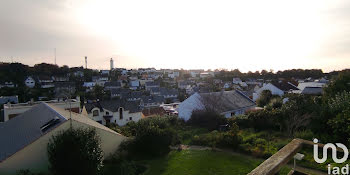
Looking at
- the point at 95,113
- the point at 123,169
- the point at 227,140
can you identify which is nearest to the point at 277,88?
the point at 95,113

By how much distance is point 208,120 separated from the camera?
69.8 feet

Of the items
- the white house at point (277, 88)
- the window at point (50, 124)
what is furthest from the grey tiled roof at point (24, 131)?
the white house at point (277, 88)

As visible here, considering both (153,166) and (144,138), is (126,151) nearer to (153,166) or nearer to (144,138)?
(144,138)

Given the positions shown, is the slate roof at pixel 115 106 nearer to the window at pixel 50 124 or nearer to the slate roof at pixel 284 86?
the window at pixel 50 124

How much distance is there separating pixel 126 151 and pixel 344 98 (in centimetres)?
1238

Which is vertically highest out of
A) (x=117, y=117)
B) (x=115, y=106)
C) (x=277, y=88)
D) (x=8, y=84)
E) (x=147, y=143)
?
(x=8, y=84)

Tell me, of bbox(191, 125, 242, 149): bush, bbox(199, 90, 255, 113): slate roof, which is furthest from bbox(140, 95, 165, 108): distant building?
bbox(191, 125, 242, 149): bush

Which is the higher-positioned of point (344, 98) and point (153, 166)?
point (344, 98)

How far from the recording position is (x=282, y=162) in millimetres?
2518

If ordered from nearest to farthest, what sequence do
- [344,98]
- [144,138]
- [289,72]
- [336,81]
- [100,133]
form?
1. [344,98]
2. [100,133]
3. [144,138]
4. [336,81]
5. [289,72]

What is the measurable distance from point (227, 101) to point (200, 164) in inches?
683

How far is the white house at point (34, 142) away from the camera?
10730 millimetres

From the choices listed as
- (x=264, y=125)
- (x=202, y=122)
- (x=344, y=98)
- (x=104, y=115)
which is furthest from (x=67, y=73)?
(x=344, y=98)

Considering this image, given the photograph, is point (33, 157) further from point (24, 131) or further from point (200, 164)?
point (200, 164)
